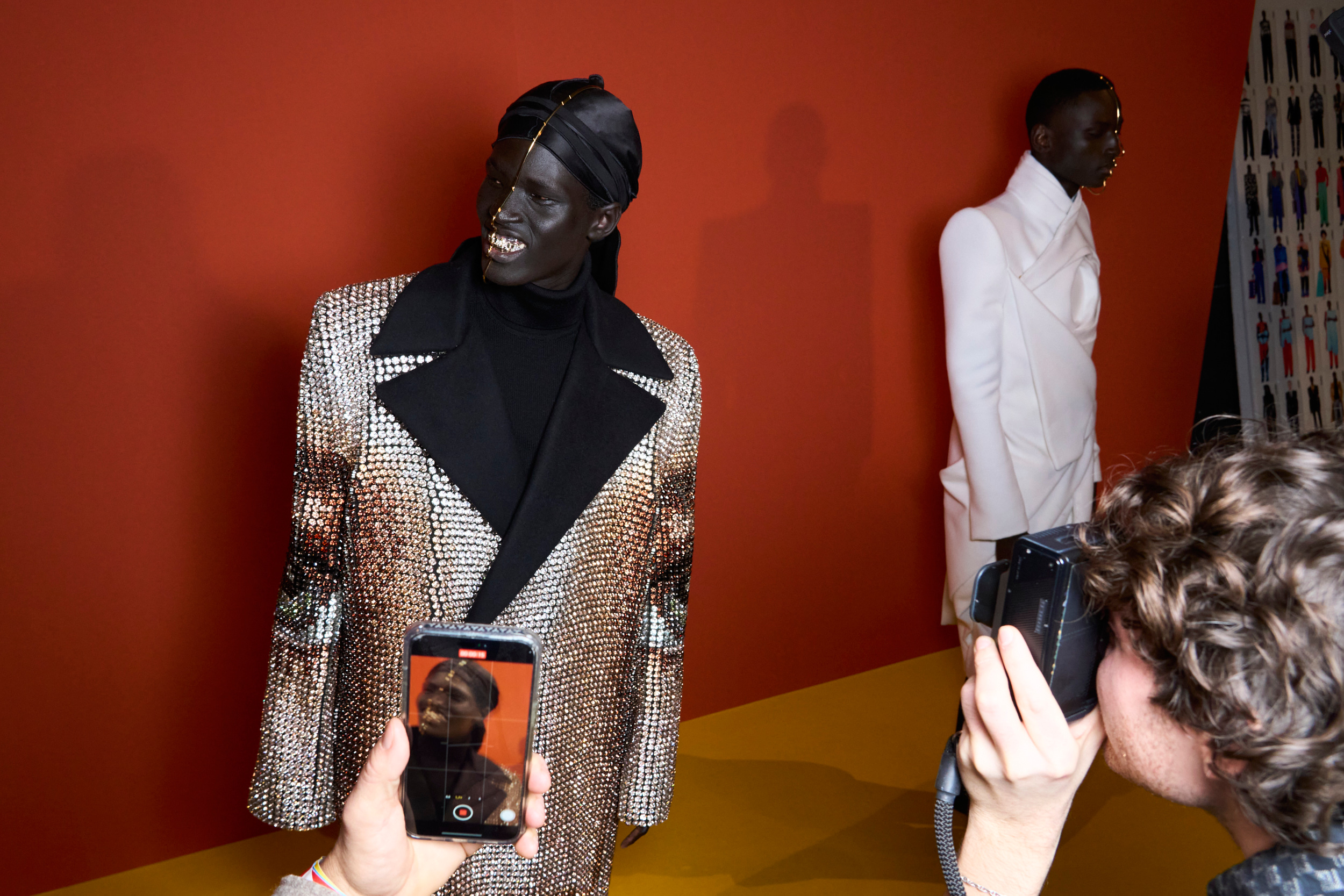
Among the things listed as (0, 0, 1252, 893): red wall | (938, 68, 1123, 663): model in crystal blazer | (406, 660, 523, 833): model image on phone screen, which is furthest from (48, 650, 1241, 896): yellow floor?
(406, 660, 523, 833): model image on phone screen

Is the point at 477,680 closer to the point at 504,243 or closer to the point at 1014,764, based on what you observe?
the point at 1014,764

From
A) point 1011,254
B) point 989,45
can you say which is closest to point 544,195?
point 1011,254

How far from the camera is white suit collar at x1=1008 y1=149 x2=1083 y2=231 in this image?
8.89 ft

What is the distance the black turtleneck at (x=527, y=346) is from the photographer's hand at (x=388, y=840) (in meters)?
0.58

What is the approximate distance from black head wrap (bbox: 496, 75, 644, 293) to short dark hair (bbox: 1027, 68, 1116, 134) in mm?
1504

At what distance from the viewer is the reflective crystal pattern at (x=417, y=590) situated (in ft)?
4.78

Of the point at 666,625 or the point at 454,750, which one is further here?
the point at 666,625

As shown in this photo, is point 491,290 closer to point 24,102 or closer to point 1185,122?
point 24,102

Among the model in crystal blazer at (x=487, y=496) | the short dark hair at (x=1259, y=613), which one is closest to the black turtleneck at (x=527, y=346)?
the model in crystal blazer at (x=487, y=496)

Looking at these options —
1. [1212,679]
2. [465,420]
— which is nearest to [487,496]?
[465,420]

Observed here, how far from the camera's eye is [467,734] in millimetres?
1014

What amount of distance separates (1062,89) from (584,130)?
162cm

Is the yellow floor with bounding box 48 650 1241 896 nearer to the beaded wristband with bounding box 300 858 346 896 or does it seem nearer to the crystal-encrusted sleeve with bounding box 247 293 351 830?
the crystal-encrusted sleeve with bounding box 247 293 351 830

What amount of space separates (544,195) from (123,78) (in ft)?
3.18
